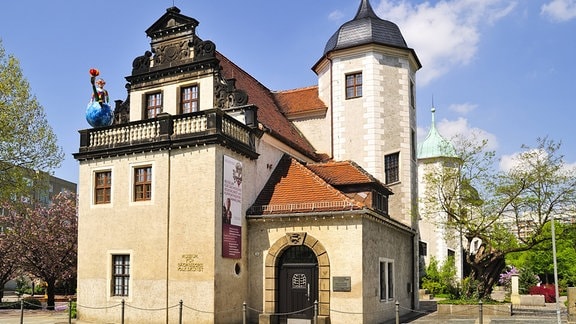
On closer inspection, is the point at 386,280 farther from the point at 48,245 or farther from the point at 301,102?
the point at 48,245

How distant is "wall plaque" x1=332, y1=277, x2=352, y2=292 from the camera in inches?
785

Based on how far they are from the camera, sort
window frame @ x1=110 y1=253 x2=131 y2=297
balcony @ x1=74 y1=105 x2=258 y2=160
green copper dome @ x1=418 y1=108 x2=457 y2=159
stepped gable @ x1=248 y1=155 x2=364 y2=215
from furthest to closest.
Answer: green copper dome @ x1=418 y1=108 x2=457 y2=159
window frame @ x1=110 y1=253 x2=131 y2=297
stepped gable @ x1=248 y1=155 x2=364 y2=215
balcony @ x1=74 y1=105 x2=258 y2=160

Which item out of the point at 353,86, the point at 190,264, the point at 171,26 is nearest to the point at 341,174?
the point at 353,86

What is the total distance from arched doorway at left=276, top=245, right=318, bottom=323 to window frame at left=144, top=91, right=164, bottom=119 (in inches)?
316

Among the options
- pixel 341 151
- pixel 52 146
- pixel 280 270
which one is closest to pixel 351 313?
pixel 280 270

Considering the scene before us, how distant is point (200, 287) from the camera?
19.5 meters

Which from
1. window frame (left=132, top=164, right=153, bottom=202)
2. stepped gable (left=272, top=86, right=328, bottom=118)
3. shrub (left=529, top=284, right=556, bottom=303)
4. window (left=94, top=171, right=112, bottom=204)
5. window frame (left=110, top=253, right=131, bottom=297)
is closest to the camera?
window frame (left=110, top=253, right=131, bottom=297)

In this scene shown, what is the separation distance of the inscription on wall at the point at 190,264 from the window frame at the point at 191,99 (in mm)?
6219

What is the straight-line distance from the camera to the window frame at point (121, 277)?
69.6ft

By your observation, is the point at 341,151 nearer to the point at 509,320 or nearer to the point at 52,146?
the point at 509,320

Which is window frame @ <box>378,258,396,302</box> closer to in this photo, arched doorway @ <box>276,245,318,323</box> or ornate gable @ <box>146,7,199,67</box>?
arched doorway @ <box>276,245,318,323</box>

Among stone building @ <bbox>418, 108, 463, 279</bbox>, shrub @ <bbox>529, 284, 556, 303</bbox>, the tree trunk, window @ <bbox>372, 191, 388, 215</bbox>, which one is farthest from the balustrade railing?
shrub @ <bbox>529, 284, 556, 303</bbox>

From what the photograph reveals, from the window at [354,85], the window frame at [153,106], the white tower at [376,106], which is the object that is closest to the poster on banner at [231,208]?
the window frame at [153,106]

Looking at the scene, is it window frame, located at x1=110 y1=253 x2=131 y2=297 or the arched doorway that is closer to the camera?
the arched doorway
